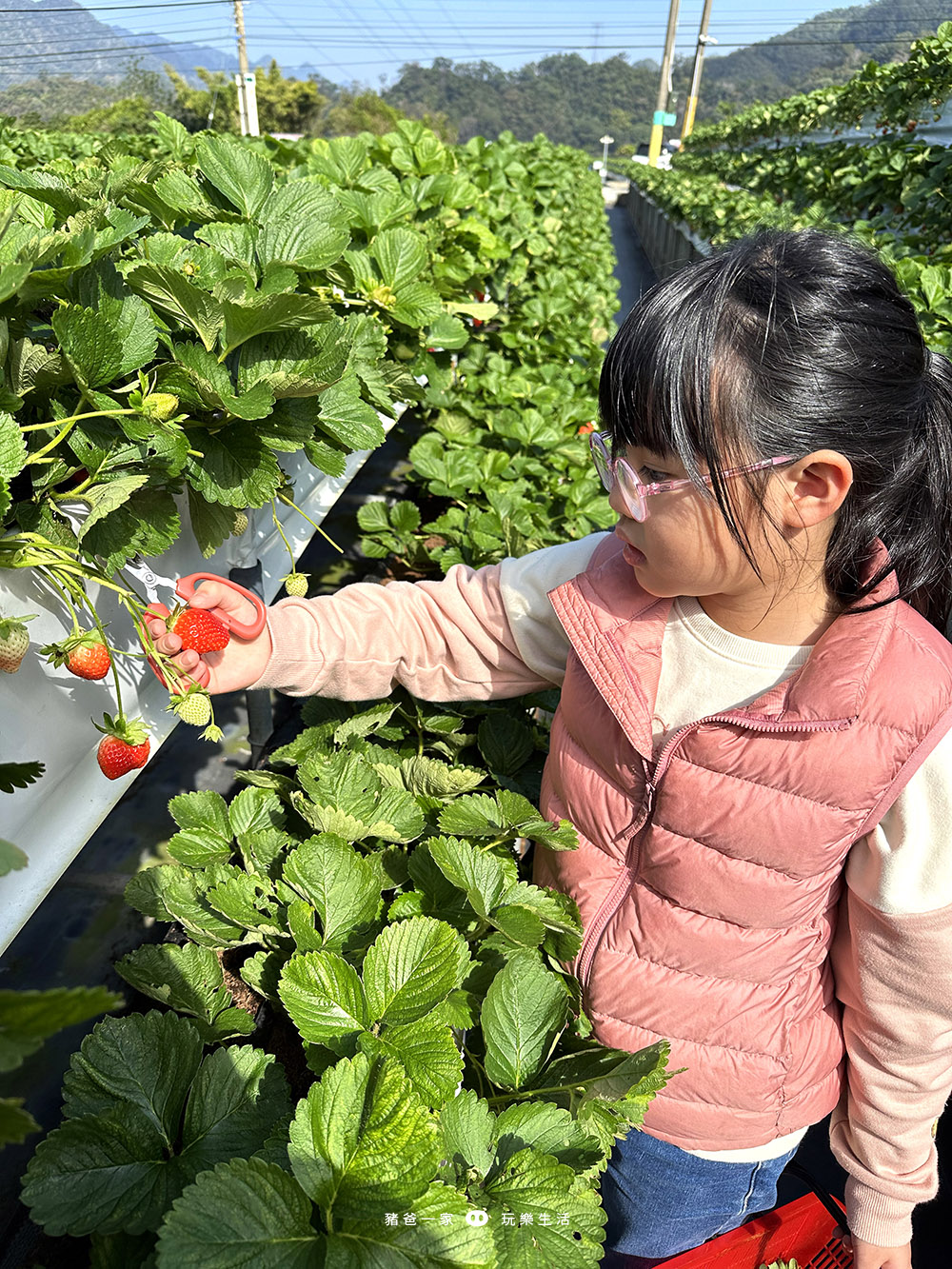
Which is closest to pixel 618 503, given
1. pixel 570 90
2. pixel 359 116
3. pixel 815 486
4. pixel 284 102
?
pixel 815 486

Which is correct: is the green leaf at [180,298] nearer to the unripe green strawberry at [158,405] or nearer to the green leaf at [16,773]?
the unripe green strawberry at [158,405]

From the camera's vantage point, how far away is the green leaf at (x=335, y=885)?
104cm

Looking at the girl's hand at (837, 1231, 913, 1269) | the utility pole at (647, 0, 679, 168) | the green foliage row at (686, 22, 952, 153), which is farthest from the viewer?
the utility pole at (647, 0, 679, 168)

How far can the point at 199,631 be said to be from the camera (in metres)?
1.08

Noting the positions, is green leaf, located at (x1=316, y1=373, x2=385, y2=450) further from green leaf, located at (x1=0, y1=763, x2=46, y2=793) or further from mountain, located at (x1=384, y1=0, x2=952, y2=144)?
mountain, located at (x1=384, y1=0, x2=952, y2=144)

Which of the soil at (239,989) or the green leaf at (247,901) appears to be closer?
the green leaf at (247,901)

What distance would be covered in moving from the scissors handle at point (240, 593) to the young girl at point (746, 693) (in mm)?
21

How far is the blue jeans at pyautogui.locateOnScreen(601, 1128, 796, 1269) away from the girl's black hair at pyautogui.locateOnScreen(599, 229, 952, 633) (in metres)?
0.85

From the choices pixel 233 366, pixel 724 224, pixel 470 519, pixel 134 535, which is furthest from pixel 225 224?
pixel 724 224

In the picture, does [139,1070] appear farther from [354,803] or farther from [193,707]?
[354,803]

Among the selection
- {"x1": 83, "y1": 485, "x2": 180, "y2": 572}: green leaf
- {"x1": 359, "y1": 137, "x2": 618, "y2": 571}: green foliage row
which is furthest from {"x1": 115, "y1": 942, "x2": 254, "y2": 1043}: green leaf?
{"x1": 359, "y1": 137, "x2": 618, "y2": 571}: green foliage row

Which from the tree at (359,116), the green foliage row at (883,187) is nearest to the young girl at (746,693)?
the green foliage row at (883,187)

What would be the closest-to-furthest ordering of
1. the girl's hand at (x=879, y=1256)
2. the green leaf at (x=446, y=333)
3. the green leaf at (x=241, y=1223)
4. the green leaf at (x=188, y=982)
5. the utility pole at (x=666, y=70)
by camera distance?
the green leaf at (x=241, y=1223) < the green leaf at (x=188, y=982) < the girl's hand at (x=879, y=1256) < the green leaf at (x=446, y=333) < the utility pole at (x=666, y=70)

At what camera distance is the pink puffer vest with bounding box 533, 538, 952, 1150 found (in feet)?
3.45
